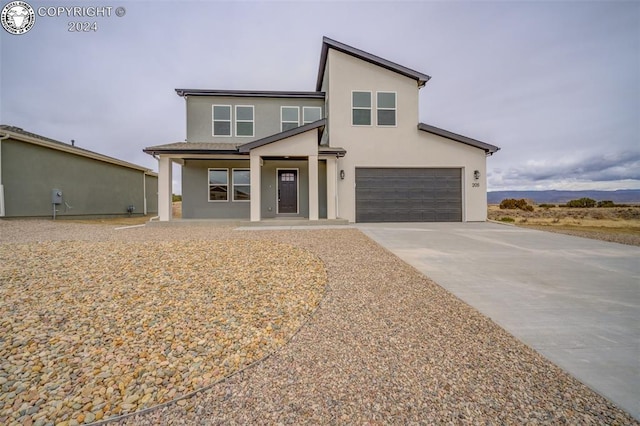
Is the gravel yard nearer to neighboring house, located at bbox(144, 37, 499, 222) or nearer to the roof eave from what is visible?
neighboring house, located at bbox(144, 37, 499, 222)

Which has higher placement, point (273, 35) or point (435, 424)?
point (273, 35)

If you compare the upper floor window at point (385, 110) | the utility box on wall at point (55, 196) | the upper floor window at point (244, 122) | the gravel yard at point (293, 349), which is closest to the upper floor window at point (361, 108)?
the upper floor window at point (385, 110)

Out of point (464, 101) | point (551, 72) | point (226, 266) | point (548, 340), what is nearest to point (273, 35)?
point (464, 101)

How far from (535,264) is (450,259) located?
146cm

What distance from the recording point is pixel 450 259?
17.5 feet

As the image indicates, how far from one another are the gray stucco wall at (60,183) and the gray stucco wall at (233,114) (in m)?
6.87

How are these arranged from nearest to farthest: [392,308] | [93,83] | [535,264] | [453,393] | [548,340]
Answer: [453,393], [548,340], [392,308], [535,264], [93,83]

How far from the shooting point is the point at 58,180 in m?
13.5

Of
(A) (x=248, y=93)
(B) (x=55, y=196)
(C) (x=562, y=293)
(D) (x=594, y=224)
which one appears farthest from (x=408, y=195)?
(B) (x=55, y=196)

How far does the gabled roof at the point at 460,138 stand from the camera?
38.2 ft

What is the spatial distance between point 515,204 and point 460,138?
21432 mm

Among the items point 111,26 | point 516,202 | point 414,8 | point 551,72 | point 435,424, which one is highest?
point 414,8

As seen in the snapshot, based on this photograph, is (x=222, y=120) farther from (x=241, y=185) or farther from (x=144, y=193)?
(x=144, y=193)

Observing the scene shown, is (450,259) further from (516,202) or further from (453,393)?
(516,202)
